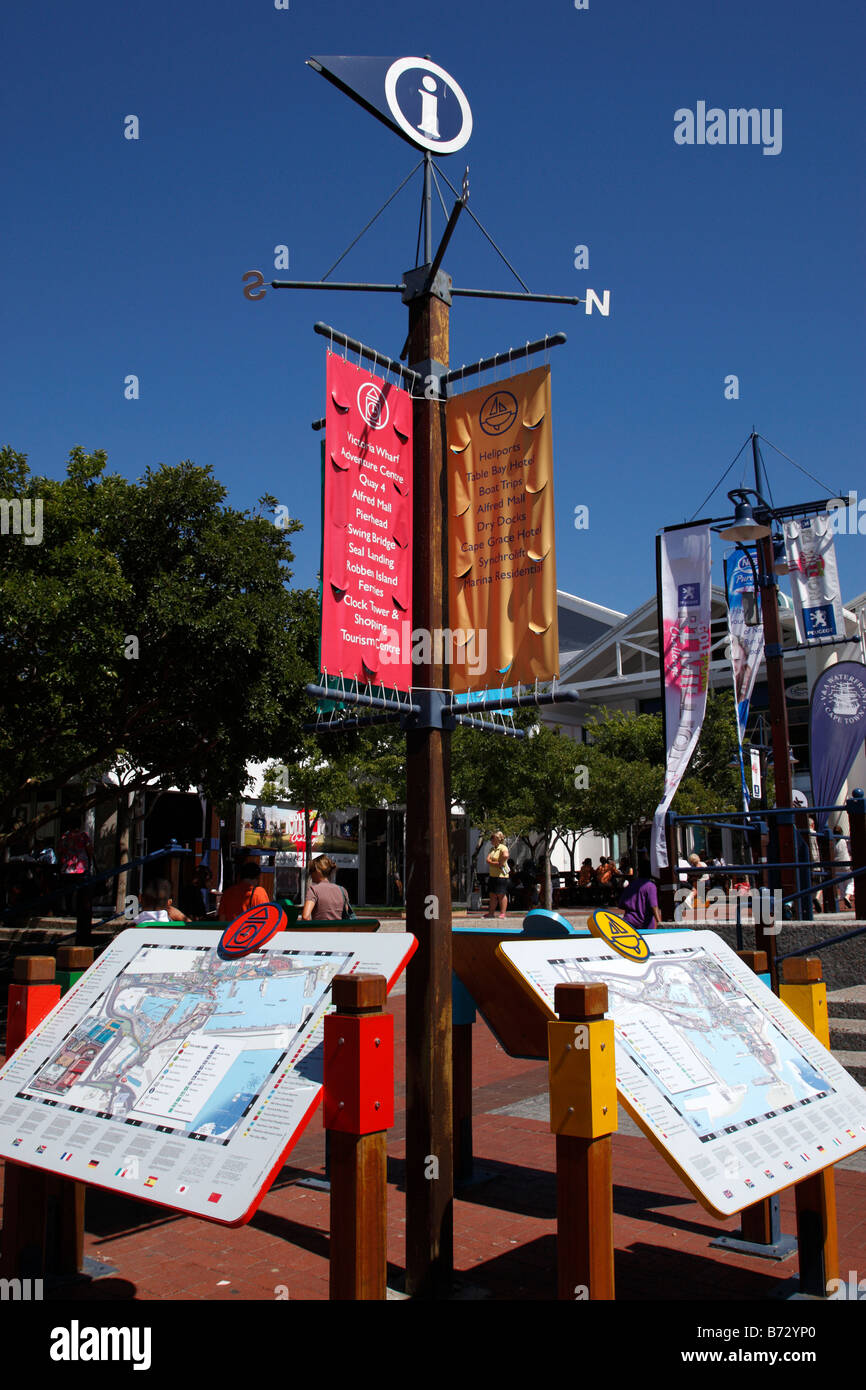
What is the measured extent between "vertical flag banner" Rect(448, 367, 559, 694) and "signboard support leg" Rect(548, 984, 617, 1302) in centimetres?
180

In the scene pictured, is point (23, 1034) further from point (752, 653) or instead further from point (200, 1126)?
point (752, 653)

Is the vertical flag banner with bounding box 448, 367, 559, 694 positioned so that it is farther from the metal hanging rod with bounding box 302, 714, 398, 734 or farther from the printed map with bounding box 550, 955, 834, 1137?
the printed map with bounding box 550, 955, 834, 1137

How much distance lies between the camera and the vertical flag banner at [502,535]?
15.2 ft

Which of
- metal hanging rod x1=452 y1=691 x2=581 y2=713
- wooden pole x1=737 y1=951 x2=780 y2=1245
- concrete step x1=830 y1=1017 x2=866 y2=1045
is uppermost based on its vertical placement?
metal hanging rod x1=452 y1=691 x2=581 y2=713

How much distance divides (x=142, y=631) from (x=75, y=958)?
646cm

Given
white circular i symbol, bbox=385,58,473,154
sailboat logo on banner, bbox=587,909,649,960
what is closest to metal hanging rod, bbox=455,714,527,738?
sailboat logo on banner, bbox=587,909,649,960

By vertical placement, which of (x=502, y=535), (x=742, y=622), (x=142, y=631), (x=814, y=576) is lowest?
(x=502, y=535)

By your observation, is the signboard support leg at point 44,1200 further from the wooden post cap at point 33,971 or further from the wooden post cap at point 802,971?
the wooden post cap at point 802,971

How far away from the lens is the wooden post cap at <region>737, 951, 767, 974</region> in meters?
4.68

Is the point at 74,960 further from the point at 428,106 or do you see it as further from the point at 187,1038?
the point at 428,106

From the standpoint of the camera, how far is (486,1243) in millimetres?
4852

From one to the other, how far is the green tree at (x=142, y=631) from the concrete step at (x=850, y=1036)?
630 centimetres

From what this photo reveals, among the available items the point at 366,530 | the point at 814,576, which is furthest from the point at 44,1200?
the point at 814,576
